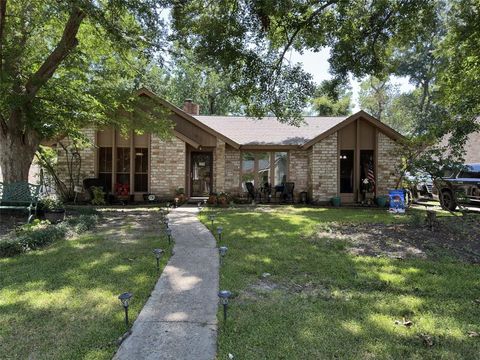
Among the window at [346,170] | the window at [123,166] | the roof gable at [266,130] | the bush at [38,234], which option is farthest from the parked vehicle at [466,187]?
the window at [123,166]

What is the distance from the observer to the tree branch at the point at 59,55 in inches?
370

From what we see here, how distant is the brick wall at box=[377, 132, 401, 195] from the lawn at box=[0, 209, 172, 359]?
11401 mm

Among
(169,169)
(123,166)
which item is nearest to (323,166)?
(169,169)

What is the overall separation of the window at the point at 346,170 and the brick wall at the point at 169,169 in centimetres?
724

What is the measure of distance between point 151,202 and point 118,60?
567 cm

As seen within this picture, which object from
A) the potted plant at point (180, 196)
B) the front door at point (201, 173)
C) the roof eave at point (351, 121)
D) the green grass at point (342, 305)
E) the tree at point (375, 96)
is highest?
the tree at point (375, 96)

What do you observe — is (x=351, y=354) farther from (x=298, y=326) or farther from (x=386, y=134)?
(x=386, y=134)

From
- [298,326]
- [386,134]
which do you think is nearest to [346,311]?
[298,326]

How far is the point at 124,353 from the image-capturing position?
9.10 feet

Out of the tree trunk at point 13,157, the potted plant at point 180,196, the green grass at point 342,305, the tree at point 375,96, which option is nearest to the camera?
the green grass at point 342,305

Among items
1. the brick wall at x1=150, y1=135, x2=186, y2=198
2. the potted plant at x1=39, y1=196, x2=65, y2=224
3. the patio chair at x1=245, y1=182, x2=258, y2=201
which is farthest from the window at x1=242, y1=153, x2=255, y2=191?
the potted plant at x1=39, y1=196, x2=65, y2=224

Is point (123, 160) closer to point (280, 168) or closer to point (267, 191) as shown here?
point (267, 191)

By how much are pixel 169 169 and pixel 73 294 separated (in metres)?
10.5

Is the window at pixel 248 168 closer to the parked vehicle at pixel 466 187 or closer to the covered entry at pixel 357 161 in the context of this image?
the covered entry at pixel 357 161
